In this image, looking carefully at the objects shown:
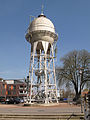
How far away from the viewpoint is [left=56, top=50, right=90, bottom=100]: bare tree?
117ft

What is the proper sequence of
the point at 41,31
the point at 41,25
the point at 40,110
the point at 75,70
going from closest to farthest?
the point at 40,110 → the point at 41,31 → the point at 41,25 → the point at 75,70

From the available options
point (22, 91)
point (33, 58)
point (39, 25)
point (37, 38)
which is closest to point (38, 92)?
point (33, 58)

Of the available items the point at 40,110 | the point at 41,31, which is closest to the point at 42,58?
the point at 41,31

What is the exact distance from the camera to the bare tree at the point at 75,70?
35.6 metres

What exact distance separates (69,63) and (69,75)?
9.67ft

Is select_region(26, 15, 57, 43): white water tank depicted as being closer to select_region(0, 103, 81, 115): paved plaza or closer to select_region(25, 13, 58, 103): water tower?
select_region(25, 13, 58, 103): water tower

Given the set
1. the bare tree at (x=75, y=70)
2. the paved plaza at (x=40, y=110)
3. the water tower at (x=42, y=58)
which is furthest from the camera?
the bare tree at (x=75, y=70)

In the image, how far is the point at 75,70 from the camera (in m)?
35.8

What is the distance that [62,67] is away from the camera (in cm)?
3819

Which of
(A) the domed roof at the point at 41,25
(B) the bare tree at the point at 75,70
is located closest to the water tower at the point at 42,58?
(A) the domed roof at the point at 41,25

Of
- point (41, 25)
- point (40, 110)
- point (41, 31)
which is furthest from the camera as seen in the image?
point (41, 25)

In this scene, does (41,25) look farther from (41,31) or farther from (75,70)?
(75,70)

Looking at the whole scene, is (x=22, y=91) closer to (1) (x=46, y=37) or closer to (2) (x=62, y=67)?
(2) (x=62, y=67)

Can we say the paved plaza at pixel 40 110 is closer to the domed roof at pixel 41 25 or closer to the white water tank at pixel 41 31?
the white water tank at pixel 41 31
